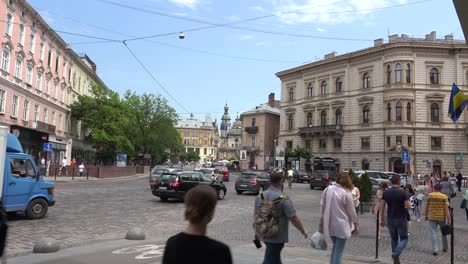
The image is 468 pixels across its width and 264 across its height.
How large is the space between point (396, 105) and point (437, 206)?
161ft

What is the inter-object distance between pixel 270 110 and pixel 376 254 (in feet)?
285

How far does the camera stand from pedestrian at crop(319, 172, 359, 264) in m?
6.54

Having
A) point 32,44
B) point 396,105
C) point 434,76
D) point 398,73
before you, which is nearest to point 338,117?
point 396,105

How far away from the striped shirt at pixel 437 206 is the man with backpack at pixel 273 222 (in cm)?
574

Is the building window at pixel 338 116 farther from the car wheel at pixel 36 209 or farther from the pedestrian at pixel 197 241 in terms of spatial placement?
the pedestrian at pixel 197 241

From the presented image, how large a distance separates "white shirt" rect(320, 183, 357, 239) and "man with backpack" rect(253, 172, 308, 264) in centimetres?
92

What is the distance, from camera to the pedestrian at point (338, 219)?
21.5 feet

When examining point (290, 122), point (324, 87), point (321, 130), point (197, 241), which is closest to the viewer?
point (197, 241)

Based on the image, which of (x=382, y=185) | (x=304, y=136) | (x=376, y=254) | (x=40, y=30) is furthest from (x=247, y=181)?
(x=304, y=136)

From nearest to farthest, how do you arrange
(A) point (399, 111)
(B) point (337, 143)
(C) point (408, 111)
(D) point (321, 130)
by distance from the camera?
1. (C) point (408, 111)
2. (A) point (399, 111)
3. (B) point (337, 143)
4. (D) point (321, 130)

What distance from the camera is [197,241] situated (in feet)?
9.89

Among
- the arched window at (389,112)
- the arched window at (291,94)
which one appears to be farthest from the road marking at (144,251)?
the arched window at (291,94)

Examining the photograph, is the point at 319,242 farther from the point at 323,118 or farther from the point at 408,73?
the point at 323,118

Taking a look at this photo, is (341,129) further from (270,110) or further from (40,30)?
(40,30)
